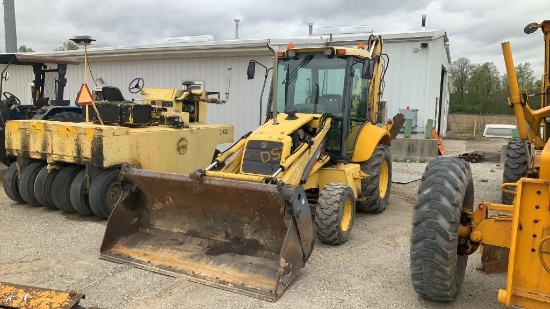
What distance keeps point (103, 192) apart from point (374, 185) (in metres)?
3.65

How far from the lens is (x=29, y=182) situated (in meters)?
6.73

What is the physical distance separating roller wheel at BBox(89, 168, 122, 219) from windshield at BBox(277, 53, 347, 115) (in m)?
2.50

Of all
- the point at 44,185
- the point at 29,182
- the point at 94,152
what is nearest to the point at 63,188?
the point at 44,185

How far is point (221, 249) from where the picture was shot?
4527 mm

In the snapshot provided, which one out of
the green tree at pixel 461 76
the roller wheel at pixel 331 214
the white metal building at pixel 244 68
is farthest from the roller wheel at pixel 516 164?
the green tree at pixel 461 76

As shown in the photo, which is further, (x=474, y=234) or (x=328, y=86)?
(x=328, y=86)

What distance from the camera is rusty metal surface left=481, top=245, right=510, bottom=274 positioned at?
347 cm

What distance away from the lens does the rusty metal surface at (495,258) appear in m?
3.47

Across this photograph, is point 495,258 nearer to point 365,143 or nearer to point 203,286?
point 203,286

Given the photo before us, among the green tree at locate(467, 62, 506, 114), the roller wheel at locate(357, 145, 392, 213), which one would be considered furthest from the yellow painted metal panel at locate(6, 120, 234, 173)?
the green tree at locate(467, 62, 506, 114)

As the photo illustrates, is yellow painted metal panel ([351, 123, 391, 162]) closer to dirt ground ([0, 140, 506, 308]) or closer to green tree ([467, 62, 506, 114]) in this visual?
dirt ground ([0, 140, 506, 308])

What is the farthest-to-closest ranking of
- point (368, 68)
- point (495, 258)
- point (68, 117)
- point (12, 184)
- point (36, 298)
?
point (68, 117) → point (12, 184) → point (368, 68) → point (495, 258) → point (36, 298)

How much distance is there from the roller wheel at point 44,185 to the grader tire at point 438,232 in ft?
17.1

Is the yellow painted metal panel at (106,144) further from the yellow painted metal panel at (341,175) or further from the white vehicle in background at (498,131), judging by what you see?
the white vehicle in background at (498,131)
